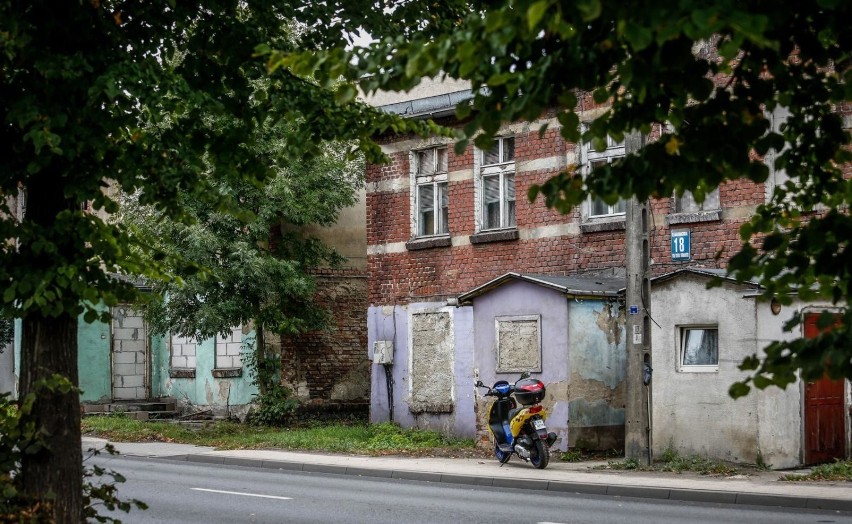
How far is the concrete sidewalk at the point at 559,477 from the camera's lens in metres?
14.1

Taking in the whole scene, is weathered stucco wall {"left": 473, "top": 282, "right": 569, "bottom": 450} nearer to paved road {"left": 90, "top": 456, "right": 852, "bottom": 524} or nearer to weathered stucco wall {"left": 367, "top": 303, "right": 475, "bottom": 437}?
weathered stucco wall {"left": 367, "top": 303, "right": 475, "bottom": 437}

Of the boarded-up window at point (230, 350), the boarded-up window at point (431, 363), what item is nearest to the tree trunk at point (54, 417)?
the boarded-up window at point (431, 363)

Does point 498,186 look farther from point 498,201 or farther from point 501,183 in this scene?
point 498,201

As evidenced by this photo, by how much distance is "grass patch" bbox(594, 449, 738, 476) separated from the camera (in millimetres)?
16797

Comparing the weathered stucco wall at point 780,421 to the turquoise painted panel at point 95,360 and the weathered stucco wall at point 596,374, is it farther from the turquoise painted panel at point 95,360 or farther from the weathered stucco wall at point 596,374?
the turquoise painted panel at point 95,360

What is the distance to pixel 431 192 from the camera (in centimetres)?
2464

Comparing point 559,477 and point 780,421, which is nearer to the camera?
point 559,477

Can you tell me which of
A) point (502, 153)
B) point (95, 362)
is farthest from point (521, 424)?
point (95, 362)

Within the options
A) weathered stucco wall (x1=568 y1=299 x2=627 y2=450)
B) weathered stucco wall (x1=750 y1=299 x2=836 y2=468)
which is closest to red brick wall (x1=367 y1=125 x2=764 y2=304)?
weathered stucco wall (x1=568 y1=299 x2=627 y2=450)

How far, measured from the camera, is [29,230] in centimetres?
753

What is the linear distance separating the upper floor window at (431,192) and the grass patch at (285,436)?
4.15 m

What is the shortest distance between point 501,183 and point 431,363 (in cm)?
395

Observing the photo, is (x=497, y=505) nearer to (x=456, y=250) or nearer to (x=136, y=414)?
(x=456, y=250)

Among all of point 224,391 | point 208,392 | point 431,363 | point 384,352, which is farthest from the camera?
point 208,392
